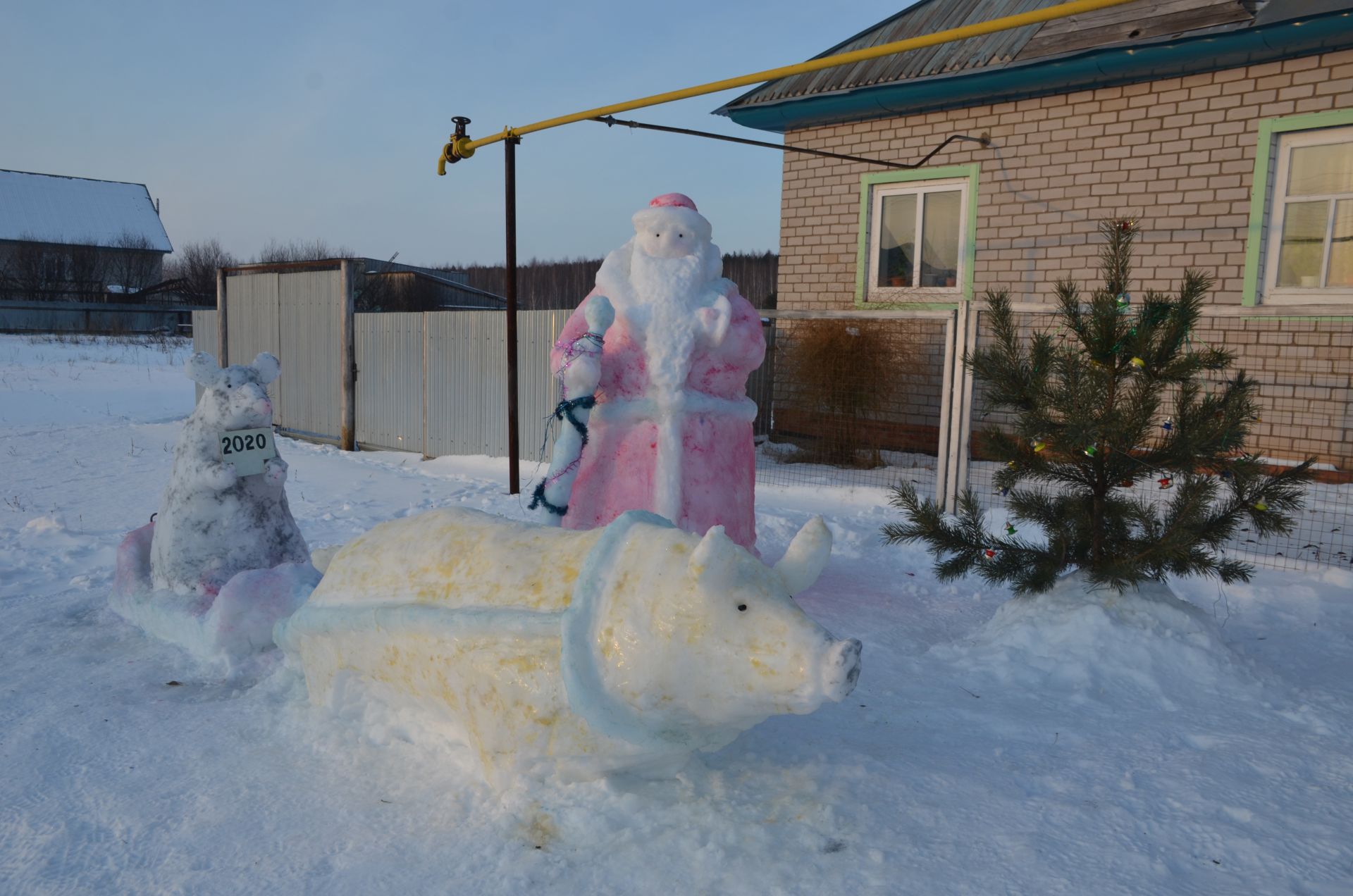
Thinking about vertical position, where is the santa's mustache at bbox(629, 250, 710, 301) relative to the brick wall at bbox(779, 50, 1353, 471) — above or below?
below

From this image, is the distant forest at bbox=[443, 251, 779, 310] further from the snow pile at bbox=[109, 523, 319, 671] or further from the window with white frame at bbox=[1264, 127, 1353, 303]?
the snow pile at bbox=[109, 523, 319, 671]

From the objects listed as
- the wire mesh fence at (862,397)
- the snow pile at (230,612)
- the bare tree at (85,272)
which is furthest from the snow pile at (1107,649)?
the bare tree at (85,272)

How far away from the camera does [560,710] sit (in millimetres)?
2254

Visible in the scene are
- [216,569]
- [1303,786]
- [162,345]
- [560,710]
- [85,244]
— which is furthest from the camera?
[85,244]

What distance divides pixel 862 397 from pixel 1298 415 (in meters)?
3.40

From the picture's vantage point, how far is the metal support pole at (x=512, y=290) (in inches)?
256

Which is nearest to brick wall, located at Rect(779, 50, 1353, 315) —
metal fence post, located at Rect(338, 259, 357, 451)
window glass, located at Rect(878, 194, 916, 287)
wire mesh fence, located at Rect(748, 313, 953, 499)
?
window glass, located at Rect(878, 194, 916, 287)

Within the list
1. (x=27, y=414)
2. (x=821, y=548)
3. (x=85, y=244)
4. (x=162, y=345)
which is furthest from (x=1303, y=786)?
(x=85, y=244)

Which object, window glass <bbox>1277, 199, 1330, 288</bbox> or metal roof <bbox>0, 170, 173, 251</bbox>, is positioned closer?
window glass <bbox>1277, 199, 1330, 288</bbox>

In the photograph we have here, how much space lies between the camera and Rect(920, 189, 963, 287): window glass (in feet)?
30.2

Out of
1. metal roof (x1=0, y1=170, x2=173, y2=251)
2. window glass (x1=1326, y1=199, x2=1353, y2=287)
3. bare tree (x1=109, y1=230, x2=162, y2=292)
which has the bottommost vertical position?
window glass (x1=1326, y1=199, x2=1353, y2=287)

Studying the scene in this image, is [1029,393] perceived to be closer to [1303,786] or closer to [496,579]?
[1303,786]

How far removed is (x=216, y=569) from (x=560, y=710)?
2.25m

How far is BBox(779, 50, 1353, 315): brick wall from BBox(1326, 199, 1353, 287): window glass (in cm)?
64
